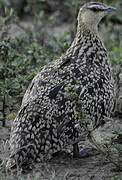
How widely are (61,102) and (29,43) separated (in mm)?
3815

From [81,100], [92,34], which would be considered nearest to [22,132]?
[81,100]

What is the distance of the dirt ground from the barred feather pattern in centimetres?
15

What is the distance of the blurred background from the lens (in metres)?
7.52

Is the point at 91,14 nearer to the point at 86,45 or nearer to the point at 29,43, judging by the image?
the point at 86,45

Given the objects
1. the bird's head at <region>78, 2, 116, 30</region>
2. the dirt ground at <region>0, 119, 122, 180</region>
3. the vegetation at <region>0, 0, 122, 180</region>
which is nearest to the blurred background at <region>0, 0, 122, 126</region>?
the vegetation at <region>0, 0, 122, 180</region>

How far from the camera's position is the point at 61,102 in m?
6.10

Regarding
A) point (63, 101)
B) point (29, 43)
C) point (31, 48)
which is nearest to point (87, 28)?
point (63, 101)

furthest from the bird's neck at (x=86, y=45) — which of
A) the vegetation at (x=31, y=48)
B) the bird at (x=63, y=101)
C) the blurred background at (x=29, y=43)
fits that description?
the blurred background at (x=29, y=43)

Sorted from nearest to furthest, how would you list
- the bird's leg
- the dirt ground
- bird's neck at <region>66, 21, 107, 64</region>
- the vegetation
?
1. the dirt ground
2. the bird's leg
3. bird's neck at <region>66, 21, 107, 64</region>
4. the vegetation

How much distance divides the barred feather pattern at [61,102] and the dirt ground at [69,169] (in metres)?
0.15

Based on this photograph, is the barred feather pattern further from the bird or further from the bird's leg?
the bird's leg

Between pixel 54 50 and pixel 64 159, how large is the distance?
10.1 ft

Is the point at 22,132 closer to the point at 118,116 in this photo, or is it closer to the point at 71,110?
the point at 71,110

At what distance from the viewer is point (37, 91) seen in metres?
6.24
